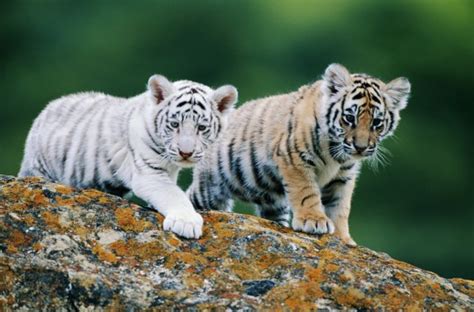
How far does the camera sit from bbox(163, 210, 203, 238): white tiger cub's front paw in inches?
194

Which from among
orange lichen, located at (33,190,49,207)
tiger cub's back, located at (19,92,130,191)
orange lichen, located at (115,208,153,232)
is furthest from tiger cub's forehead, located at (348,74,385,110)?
orange lichen, located at (33,190,49,207)

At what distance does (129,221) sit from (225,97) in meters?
1.41

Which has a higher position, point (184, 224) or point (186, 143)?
point (186, 143)

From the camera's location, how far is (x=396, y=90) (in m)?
6.50

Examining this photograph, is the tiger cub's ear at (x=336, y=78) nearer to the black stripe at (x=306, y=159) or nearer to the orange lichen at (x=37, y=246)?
the black stripe at (x=306, y=159)

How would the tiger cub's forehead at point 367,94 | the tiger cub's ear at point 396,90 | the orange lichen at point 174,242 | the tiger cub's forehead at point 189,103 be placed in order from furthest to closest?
1. the tiger cub's ear at point 396,90
2. the tiger cub's forehead at point 367,94
3. the tiger cub's forehead at point 189,103
4. the orange lichen at point 174,242

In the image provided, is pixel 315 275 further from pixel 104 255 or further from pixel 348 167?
pixel 348 167

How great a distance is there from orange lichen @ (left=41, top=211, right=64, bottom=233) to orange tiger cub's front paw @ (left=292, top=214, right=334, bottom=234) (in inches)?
63.2

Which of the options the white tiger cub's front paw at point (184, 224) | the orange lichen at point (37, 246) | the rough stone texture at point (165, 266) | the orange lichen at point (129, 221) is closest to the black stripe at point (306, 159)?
the rough stone texture at point (165, 266)

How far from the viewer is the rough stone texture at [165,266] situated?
439 cm

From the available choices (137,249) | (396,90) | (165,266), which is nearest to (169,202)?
(137,249)

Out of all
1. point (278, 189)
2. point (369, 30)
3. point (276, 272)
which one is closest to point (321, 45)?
point (369, 30)

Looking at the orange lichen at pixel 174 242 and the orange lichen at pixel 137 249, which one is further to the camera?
the orange lichen at pixel 174 242

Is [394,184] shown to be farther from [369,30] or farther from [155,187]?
[155,187]
